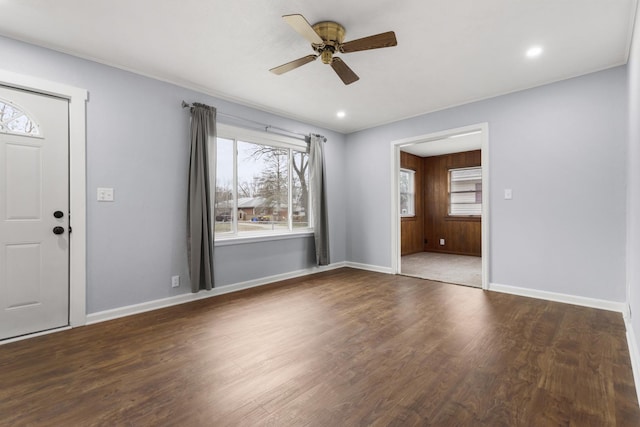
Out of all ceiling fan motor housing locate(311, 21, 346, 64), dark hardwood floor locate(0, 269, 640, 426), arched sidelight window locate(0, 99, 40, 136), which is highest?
ceiling fan motor housing locate(311, 21, 346, 64)

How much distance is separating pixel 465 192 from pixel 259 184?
542 centimetres

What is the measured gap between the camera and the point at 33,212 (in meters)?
2.60

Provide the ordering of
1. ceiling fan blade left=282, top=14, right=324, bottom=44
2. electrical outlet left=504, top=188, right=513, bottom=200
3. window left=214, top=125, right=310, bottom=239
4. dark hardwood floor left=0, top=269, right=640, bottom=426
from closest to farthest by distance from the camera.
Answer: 1. dark hardwood floor left=0, top=269, right=640, bottom=426
2. ceiling fan blade left=282, top=14, right=324, bottom=44
3. electrical outlet left=504, top=188, right=513, bottom=200
4. window left=214, top=125, right=310, bottom=239

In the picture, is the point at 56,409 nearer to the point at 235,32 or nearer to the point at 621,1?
the point at 235,32

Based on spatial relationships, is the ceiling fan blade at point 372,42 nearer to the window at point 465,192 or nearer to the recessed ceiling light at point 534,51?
the recessed ceiling light at point 534,51

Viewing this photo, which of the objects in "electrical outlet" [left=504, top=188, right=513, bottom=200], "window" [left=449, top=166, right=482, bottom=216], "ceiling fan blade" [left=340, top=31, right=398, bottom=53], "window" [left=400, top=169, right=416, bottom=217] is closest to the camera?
"ceiling fan blade" [left=340, top=31, right=398, bottom=53]

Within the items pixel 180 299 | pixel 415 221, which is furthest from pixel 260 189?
pixel 415 221

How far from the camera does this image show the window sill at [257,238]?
3858 mm

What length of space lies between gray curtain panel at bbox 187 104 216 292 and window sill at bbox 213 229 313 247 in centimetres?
26

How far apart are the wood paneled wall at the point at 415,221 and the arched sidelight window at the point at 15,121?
636cm

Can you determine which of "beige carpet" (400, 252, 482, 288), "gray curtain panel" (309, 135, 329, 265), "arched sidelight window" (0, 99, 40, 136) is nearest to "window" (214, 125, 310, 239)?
"gray curtain panel" (309, 135, 329, 265)

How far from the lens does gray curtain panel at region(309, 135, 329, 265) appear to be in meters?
4.90

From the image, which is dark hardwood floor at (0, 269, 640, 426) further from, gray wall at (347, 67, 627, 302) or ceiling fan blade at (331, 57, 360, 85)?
ceiling fan blade at (331, 57, 360, 85)

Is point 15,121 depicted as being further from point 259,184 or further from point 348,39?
point 348,39
